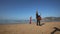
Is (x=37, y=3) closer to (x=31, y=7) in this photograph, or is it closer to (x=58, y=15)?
(x=31, y=7)

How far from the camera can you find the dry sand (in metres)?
4.29

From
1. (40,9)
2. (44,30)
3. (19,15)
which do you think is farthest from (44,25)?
(19,15)

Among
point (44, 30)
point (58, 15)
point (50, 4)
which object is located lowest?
point (44, 30)

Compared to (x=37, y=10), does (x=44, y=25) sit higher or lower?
lower

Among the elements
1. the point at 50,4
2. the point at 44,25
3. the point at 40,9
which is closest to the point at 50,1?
the point at 50,4

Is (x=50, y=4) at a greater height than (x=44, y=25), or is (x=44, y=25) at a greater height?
(x=50, y=4)

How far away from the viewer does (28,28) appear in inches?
172

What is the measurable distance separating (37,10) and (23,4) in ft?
1.37

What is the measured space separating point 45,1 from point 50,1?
137mm

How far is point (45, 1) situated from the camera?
456cm

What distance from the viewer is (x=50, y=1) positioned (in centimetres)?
452

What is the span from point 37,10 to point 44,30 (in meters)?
0.56

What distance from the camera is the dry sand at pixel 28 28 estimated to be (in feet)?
14.1

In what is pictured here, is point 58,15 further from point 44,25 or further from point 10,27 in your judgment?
point 10,27
